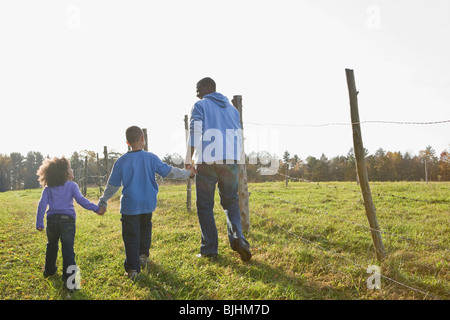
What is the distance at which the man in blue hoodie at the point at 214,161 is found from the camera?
3.93 m

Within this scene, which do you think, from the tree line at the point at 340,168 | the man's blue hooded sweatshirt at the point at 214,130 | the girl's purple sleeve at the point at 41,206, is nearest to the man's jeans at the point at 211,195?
the man's blue hooded sweatshirt at the point at 214,130

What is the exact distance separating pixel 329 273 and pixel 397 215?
17.6ft

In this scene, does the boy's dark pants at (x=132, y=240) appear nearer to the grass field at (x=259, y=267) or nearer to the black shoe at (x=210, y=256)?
the grass field at (x=259, y=267)

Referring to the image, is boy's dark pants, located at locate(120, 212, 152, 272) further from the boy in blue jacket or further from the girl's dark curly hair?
the girl's dark curly hair

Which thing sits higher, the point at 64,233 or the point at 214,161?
the point at 214,161

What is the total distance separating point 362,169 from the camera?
383 cm

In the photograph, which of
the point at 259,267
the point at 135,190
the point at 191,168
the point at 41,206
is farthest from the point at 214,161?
the point at 41,206

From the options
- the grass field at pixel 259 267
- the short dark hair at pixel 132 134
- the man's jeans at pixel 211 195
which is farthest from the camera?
the man's jeans at pixel 211 195

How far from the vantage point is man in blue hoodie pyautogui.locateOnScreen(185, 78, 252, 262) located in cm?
393

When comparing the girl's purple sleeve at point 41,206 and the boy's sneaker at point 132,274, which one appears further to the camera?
the girl's purple sleeve at point 41,206

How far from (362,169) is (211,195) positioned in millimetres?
2017

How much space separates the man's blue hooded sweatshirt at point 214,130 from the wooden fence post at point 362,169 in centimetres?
159

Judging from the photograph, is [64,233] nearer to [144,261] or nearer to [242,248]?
[144,261]
